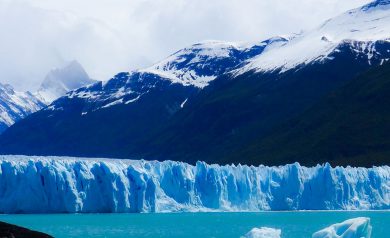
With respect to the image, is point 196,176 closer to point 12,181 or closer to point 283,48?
point 12,181

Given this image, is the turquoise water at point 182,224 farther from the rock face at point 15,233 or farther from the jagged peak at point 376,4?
the jagged peak at point 376,4

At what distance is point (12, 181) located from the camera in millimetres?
49125

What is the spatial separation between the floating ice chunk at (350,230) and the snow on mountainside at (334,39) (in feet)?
419

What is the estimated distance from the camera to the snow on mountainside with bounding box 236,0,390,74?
162 m

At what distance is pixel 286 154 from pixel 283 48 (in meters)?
80.8

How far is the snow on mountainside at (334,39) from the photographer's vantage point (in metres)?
162

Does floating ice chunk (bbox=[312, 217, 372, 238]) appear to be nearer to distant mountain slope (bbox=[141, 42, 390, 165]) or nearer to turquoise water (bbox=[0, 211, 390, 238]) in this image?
turquoise water (bbox=[0, 211, 390, 238])

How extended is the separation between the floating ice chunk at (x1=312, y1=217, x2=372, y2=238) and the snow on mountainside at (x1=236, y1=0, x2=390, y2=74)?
12772 cm

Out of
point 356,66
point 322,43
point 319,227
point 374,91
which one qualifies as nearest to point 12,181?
point 319,227

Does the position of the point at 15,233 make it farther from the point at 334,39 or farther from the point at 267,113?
the point at 334,39

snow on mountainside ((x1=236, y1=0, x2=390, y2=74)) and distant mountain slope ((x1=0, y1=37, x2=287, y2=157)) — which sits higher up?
snow on mountainside ((x1=236, y1=0, x2=390, y2=74))

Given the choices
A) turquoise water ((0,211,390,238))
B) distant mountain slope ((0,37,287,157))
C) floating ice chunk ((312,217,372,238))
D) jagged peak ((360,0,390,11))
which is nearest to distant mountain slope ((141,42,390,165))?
distant mountain slope ((0,37,287,157))

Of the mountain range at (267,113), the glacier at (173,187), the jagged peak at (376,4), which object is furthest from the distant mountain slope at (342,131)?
the jagged peak at (376,4)

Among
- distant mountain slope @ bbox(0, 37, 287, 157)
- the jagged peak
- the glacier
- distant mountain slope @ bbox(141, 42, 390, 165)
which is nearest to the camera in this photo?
the glacier
